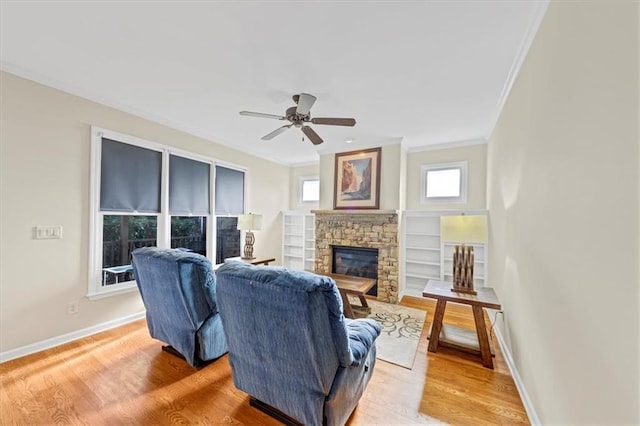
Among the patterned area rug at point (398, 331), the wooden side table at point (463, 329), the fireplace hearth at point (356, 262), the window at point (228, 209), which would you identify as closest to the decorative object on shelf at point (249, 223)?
the window at point (228, 209)

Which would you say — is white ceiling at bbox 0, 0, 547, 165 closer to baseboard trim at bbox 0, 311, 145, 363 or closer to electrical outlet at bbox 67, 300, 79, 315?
electrical outlet at bbox 67, 300, 79, 315

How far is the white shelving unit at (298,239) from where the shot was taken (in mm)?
5562

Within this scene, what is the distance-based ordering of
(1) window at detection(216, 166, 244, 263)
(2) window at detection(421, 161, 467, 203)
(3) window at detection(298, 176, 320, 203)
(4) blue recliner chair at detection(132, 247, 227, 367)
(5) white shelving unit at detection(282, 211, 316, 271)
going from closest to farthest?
(4) blue recliner chair at detection(132, 247, 227, 367) → (2) window at detection(421, 161, 467, 203) → (1) window at detection(216, 166, 244, 263) → (5) white shelving unit at detection(282, 211, 316, 271) → (3) window at detection(298, 176, 320, 203)

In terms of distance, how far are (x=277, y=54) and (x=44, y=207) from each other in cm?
273

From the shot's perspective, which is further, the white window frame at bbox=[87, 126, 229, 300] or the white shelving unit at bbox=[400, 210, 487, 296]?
the white shelving unit at bbox=[400, 210, 487, 296]

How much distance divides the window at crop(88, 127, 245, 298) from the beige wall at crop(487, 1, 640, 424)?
13.3 feet

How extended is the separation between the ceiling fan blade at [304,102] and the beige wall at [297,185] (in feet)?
10.7

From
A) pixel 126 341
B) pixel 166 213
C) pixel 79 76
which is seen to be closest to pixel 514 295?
pixel 126 341

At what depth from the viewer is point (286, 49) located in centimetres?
199

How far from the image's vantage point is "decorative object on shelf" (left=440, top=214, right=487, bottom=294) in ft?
8.55

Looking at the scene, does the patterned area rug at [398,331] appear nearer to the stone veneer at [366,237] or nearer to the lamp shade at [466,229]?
the stone veneer at [366,237]

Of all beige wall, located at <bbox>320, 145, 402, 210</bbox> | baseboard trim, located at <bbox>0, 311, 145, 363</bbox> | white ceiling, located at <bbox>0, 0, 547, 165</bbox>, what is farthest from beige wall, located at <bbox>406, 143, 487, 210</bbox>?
baseboard trim, located at <bbox>0, 311, 145, 363</bbox>

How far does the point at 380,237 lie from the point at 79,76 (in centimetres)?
422

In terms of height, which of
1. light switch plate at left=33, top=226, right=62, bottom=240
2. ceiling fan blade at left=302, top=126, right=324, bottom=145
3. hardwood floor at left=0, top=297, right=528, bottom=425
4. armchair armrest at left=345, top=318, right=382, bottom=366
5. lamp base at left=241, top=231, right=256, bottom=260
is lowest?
hardwood floor at left=0, top=297, right=528, bottom=425
